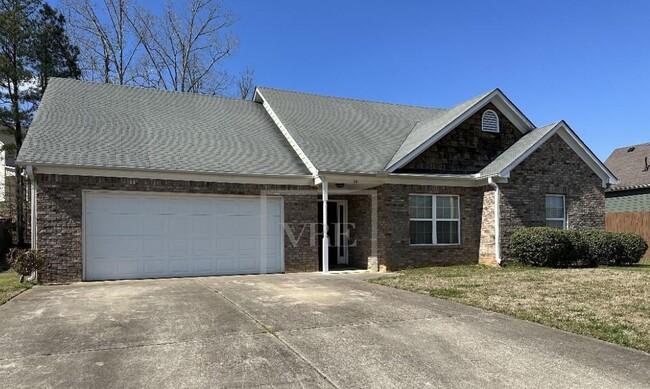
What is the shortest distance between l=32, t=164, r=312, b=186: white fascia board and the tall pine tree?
35.5 feet

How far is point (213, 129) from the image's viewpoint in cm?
1564

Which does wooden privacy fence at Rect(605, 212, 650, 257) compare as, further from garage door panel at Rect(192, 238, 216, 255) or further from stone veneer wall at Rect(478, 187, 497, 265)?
garage door panel at Rect(192, 238, 216, 255)

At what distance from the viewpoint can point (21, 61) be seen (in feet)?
72.2

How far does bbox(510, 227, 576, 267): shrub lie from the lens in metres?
14.2

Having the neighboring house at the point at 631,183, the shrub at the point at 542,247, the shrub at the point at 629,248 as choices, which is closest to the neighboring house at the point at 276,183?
the shrub at the point at 542,247

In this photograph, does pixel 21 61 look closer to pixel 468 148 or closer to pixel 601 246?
pixel 468 148

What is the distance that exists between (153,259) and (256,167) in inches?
149

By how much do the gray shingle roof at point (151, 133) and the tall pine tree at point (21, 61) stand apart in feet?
23.1

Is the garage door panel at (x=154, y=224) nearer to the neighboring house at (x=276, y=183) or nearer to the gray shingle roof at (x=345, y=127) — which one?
the neighboring house at (x=276, y=183)

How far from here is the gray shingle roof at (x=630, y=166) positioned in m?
26.0

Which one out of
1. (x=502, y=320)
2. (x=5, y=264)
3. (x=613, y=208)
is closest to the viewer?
(x=502, y=320)

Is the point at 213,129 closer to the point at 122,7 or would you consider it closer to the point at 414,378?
the point at 414,378

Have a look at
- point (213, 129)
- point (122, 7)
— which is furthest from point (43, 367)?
point (122, 7)

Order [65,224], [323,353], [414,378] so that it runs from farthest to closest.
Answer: [65,224]
[323,353]
[414,378]
